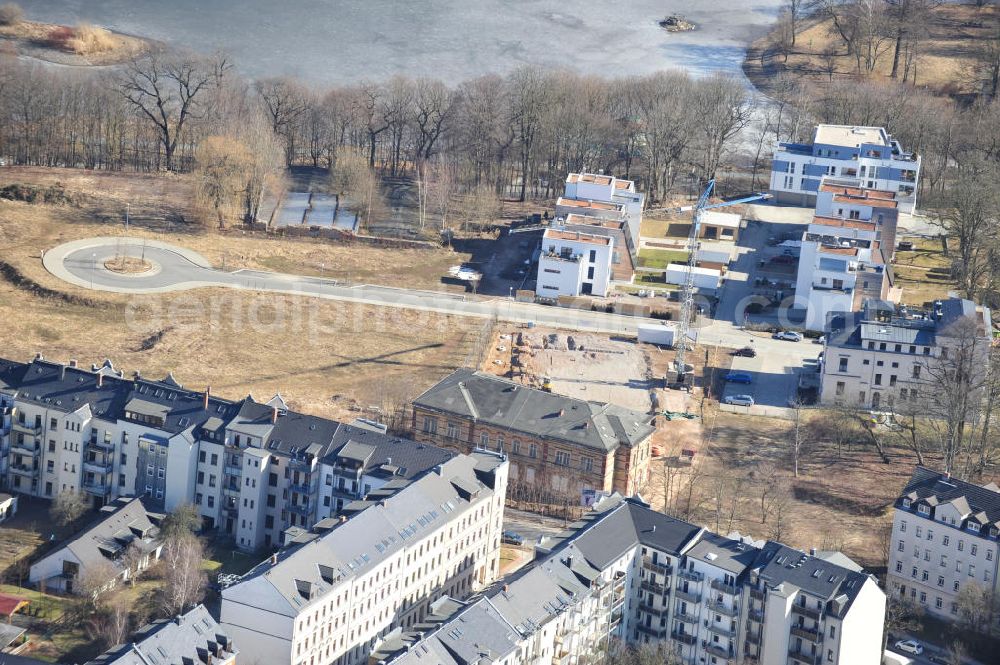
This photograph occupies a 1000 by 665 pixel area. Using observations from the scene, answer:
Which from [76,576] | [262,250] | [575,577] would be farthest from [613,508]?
[262,250]

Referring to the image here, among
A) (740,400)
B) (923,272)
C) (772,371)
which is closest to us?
(740,400)

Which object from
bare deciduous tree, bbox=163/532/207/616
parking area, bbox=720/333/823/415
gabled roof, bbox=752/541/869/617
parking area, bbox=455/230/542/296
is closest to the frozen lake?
parking area, bbox=455/230/542/296

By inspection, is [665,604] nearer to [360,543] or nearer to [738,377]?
[360,543]

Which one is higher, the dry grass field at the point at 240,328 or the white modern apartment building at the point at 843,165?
the white modern apartment building at the point at 843,165

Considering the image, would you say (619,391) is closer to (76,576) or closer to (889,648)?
(889,648)

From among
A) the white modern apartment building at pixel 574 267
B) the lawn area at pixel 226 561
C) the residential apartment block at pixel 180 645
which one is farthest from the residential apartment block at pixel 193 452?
the white modern apartment building at pixel 574 267

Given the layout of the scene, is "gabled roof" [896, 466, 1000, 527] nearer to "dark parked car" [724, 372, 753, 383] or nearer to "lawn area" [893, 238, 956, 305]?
"dark parked car" [724, 372, 753, 383]

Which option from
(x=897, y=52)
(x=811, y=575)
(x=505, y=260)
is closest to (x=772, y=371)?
(x=505, y=260)

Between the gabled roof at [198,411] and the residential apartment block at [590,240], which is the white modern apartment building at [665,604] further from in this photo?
the residential apartment block at [590,240]
